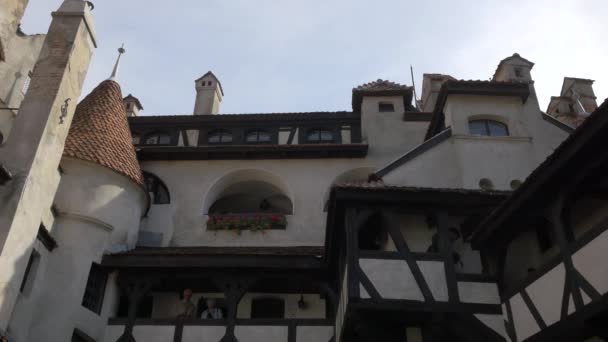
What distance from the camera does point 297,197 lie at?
806 inches

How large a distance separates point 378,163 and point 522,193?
10211mm

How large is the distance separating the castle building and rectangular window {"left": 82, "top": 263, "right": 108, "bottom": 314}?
2.2 inches

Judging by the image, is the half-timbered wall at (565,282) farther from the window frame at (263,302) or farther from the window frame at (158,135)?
the window frame at (158,135)

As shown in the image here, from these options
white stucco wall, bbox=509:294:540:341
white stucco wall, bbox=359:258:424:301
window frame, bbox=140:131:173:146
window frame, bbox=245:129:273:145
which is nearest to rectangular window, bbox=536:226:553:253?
white stucco wall, bbox=509:294:540:341

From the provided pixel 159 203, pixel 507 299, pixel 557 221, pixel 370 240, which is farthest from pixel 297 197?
pixel 557 221

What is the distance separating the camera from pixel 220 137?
2252 cm

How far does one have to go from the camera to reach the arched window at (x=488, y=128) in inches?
687

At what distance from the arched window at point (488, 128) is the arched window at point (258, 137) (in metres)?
7.34

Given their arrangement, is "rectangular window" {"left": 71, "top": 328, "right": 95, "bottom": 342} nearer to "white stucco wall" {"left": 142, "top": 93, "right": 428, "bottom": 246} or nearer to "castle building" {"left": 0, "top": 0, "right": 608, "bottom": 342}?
A: "castle building" {"left": 0, "top": 0, "right": 608, "bottom": 342}

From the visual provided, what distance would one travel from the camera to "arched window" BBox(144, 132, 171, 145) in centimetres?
2259

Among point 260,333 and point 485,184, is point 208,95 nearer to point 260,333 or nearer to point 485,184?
point 260,333

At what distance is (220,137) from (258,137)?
1307 mm

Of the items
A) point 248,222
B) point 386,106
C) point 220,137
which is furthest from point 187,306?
point 386,106

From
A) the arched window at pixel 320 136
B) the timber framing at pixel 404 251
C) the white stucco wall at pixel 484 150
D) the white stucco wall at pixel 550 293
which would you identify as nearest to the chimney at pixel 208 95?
the arched window at pixel 320 136
